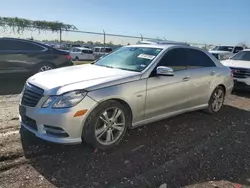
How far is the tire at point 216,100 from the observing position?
6207mm

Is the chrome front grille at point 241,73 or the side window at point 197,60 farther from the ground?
the side window at point 197,60

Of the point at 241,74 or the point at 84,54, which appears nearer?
the point at 241,74

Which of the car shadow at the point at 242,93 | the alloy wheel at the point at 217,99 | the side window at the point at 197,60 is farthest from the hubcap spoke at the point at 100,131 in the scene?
Answer: the car shadow at the point at 242,93

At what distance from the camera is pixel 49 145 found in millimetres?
4055

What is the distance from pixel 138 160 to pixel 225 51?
1896 cm

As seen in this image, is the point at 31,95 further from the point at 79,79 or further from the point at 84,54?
the point at 84,54

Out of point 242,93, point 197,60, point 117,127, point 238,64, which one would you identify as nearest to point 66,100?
point 117,127

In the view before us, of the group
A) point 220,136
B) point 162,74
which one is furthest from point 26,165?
point 220,136

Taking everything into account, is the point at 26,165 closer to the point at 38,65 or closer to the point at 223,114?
the point at 223,114

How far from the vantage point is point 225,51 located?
20.7 meters

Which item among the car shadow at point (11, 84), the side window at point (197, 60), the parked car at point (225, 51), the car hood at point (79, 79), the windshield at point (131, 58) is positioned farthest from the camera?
the parked car at point (225, 51)

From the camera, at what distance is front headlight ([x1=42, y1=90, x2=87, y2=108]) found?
3590mm

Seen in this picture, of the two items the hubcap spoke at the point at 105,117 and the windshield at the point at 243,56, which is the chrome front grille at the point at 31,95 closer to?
the hubcap spoke at the point at 105,117

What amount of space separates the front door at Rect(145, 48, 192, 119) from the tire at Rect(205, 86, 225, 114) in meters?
1.11
